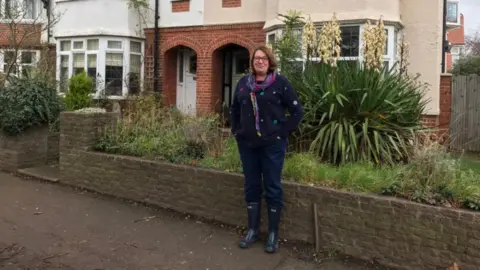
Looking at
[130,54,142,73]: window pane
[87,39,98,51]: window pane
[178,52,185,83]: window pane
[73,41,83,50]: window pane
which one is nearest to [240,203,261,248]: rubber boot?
[178,52,185,83]: window pane

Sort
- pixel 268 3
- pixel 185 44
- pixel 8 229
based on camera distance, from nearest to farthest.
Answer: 1. pixel 8 229
2. pixel 268 3
3. pixel 185 44

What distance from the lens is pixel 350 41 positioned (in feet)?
34.1

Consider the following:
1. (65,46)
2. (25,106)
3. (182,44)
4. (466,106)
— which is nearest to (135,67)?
(182,44)

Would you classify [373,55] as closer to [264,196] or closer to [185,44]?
[264,196]

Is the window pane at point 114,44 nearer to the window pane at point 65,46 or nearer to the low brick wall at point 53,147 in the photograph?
the window pane at point 65,46

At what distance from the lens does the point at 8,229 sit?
16.9 ft

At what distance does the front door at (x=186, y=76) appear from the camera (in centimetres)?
1427

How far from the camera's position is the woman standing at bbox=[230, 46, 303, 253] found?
4.38 metres

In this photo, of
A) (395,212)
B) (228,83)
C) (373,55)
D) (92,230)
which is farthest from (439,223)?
(228,83)

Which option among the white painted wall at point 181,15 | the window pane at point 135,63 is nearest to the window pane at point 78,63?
the window pane at point 135,63

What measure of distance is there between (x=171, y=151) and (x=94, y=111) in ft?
6.19

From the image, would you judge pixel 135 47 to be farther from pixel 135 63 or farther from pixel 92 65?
pixel 92 65

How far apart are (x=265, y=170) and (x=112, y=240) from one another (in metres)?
1.82

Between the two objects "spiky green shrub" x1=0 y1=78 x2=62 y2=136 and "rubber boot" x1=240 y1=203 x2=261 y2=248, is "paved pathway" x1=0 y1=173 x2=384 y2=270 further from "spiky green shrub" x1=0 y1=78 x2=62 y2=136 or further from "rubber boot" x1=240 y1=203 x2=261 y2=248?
"spiky green shrub" x1=0 y1=78 x2=62 y2=136
